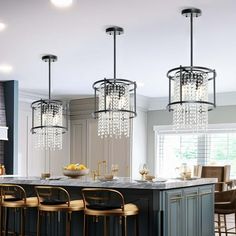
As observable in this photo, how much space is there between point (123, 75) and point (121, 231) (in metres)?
3.47

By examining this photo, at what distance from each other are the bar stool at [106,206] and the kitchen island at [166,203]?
0.40 feet

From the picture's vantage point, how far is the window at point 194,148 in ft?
32.4

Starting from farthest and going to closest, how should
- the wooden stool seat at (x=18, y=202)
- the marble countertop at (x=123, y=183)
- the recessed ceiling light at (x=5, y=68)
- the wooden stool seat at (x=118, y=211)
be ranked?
the recessed ceiling light at (x=5, y=68)
the wooden stool seat at (x=18, y=202)
the marble countertop at (x=123, y=183)
the wooden stool seat at (x=118, y=211)

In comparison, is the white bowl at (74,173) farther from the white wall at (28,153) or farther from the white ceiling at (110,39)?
the white wall at (28,153)

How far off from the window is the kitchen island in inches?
170

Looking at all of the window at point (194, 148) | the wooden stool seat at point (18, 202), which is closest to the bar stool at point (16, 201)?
the wooden stool seat at point (18, 202)

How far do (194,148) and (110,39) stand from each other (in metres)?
5.26

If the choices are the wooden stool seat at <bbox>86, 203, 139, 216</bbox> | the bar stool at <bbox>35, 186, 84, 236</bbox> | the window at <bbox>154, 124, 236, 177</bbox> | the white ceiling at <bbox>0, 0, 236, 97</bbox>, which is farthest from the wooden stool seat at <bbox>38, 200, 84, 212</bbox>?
the window at <bbox>154, 124, 236, 177</bbox>

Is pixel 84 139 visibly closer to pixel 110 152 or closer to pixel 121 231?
pixel 110 152

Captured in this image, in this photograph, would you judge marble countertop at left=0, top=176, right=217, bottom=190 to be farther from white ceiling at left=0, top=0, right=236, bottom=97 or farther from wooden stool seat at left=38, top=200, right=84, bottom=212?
white ceiling at left=0, top=0, right=236, bottom=97

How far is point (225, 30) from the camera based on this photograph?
5.12 m

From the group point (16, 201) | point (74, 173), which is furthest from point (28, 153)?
point (16, 201)

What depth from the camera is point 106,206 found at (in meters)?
4.68

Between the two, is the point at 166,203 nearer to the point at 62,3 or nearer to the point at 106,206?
the point at 106,206
